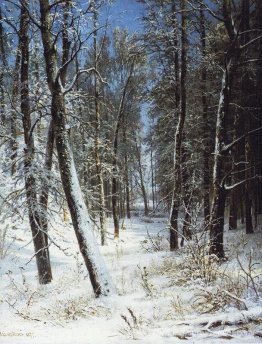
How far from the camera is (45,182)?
30.7 feet

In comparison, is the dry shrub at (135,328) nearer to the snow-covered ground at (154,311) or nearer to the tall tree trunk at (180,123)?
the snow-covered ground at (154,311)

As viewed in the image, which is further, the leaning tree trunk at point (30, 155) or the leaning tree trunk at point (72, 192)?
the leaning tree trunk at point (30, 155)

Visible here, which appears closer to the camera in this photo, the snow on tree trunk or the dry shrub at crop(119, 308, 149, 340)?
the dry shrub at crop(119, 308, 149, 340)

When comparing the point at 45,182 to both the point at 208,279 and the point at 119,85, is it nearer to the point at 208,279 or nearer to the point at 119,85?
the point at 208,279

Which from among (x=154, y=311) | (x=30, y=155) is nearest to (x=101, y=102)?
(x=30, y=155)

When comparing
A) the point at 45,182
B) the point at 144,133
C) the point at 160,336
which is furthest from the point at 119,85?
the point at 160,336

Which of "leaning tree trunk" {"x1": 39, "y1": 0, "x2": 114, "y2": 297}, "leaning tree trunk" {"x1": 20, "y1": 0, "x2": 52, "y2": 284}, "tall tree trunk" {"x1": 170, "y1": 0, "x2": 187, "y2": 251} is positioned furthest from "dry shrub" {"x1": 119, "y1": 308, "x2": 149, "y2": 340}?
"tall tree trunk" {"x1": 170, "y1": 0, "x2": 187, "y2": 251}

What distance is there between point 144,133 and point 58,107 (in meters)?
29.6

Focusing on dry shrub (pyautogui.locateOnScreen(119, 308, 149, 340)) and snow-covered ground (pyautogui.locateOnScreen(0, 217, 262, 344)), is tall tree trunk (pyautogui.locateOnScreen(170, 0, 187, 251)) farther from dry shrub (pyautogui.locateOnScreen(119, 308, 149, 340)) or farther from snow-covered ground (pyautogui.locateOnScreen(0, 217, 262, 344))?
dry shrub (pyautogui.locateOnScreen(119, 308, 149, 340))
